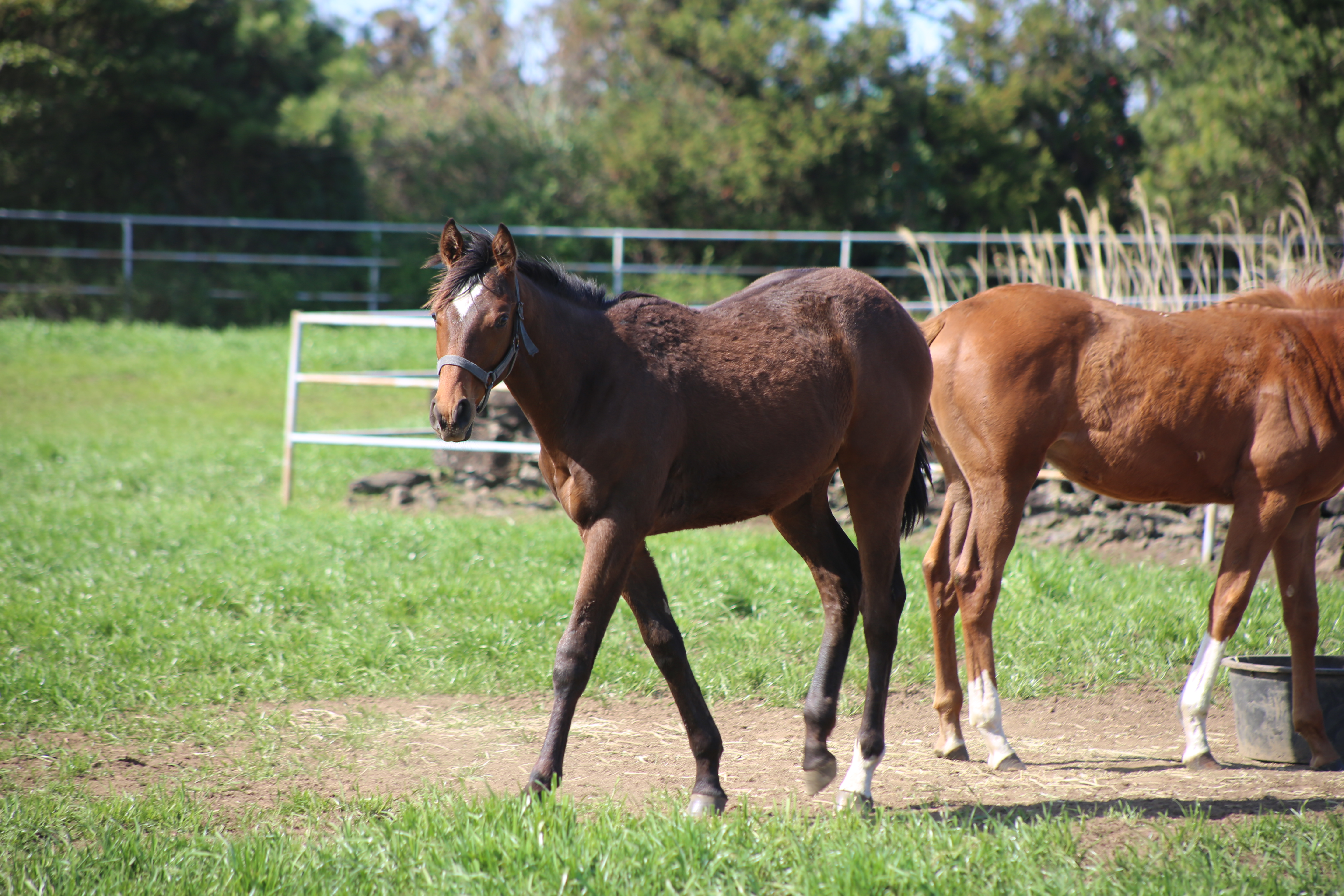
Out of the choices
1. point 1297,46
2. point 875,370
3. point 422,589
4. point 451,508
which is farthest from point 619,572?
point 1297,46

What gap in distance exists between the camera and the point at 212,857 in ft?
10.1

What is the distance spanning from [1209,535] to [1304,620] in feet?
9.49

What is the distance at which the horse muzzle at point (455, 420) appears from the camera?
2.95 m

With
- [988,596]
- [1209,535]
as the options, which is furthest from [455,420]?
[1209,535]

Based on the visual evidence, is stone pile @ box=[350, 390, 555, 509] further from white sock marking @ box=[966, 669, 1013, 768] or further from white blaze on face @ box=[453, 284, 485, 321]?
white blaze on face @ box=[453, 284, 485, 321]

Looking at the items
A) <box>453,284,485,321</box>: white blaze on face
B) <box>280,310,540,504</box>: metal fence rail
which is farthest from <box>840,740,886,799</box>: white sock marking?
<box>280,310,540,504</box>: metal fence rail

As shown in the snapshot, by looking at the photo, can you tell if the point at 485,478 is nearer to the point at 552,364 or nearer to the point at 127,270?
the point at 552,364

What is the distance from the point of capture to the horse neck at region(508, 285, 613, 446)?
3297 mm

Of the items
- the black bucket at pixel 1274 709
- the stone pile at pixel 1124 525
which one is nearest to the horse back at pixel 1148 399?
the black bucket at pixel 1274 709

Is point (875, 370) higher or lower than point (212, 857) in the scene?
higher

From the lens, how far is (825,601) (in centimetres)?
399

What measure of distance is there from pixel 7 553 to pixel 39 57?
13.6m

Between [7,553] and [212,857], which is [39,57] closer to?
[7,553]

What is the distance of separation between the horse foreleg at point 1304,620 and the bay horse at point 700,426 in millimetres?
1820
